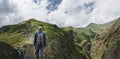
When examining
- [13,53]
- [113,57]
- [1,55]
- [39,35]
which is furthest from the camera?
[113,57]

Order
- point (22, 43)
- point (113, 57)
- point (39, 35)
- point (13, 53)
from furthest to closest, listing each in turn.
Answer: point (22, 43)
point (113, 57)
point (13, 53)
point (39, 35)

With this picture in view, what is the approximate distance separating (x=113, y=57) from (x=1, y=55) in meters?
60.4

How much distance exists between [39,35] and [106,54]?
15196cm

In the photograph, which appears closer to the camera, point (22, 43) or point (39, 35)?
point (39, 35)

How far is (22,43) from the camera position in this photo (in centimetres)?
19888

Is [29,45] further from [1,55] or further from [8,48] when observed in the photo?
[1,55]

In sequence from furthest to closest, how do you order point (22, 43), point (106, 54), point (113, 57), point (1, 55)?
point (22, 43), point (106, 54), point (113, 57), point (1, 55)

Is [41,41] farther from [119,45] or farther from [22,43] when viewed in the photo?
[22,43]

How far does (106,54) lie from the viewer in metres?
184

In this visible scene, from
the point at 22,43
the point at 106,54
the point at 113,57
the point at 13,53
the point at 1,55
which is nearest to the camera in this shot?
the point at 1,55

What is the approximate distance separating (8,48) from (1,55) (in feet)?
40.7

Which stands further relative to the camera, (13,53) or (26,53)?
(26,53)

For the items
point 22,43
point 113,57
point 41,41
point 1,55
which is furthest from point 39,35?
point 22,43

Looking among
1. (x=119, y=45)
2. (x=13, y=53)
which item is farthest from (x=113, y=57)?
(x=13, y=53)
